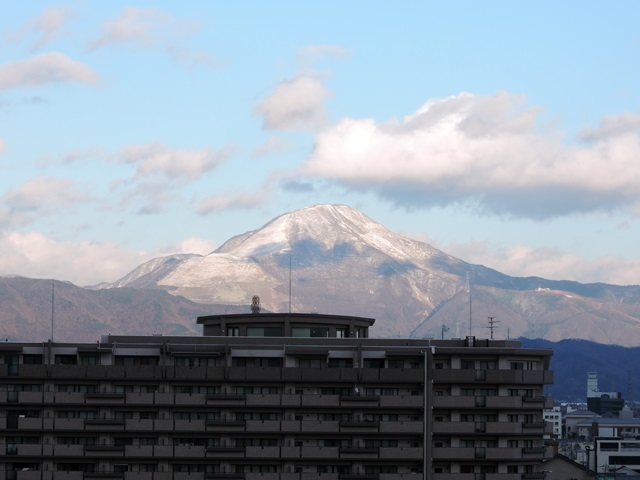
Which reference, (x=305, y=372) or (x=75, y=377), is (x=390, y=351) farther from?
(x=75, y=377)

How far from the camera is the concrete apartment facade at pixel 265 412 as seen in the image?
122438 mm

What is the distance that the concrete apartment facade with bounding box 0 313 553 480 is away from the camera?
122438 millimetres

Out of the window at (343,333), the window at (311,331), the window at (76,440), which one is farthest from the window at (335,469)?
the window at (343,333)

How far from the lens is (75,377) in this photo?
4870 inches

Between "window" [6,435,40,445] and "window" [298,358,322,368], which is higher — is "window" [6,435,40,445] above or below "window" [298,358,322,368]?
below

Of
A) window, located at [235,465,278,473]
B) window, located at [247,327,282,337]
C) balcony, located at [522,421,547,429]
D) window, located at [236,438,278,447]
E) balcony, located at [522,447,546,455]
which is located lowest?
window, located at [235,465,278,473]

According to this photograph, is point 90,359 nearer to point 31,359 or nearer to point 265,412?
point 31,359

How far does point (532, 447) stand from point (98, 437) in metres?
Result: 38.9

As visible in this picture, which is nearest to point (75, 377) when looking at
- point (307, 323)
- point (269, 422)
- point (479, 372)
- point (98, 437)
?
point (98, 437)

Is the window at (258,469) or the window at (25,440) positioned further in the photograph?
the window at (258,469)

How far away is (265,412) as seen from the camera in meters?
124

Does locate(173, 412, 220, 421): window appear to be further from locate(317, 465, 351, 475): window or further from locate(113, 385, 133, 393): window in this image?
locate(317, 465, 351, 475): window

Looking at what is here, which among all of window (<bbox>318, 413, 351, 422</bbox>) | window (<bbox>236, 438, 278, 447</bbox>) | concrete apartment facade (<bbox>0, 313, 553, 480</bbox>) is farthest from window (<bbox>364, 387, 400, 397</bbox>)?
window (<bbox>236, 438, 278, 447</bbox>)

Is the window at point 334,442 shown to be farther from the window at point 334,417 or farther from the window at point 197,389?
the window at point 197,389
